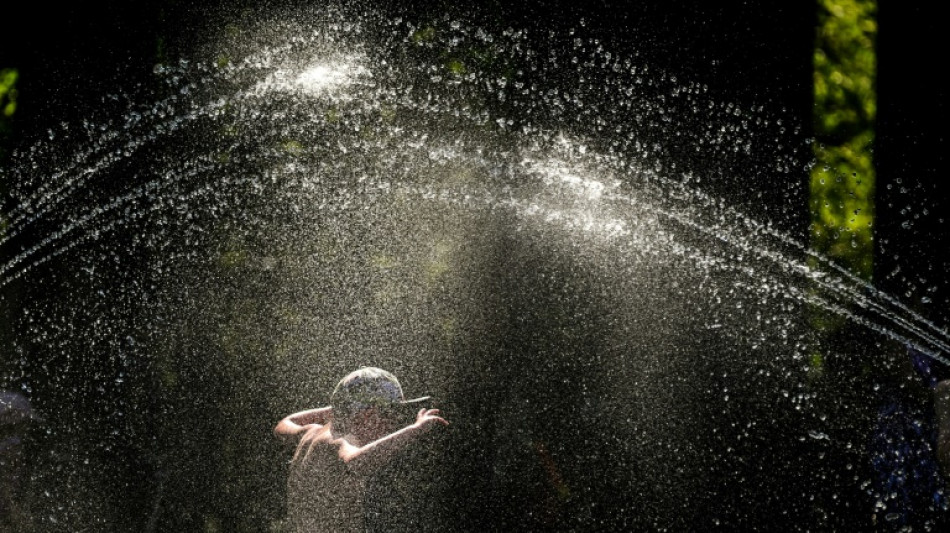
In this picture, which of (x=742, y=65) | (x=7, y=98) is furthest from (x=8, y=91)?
(x=742, y=65)

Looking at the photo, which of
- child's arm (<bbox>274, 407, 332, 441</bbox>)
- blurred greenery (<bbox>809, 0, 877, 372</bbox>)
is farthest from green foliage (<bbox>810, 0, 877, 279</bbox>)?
child's arm (<bbox>274, 407, 332, 441</bbox>)

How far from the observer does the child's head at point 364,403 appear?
289 cm

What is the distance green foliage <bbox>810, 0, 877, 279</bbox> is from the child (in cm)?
386

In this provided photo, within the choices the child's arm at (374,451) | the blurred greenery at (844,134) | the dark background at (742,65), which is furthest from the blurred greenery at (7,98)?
the blurred greenery at (844,134)

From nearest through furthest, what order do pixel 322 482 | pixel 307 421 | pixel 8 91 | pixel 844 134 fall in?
1. pixel 322 482
2. pixel 307 421
3. pixel 844 134
4. pixel 8 91

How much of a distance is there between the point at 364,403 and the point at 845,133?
A: 453 cm

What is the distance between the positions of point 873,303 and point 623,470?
2.58m

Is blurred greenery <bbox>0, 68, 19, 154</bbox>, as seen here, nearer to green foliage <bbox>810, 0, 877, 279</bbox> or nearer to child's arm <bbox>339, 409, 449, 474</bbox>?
child's arm <bbox>339, 409, 449, 474</bbox>

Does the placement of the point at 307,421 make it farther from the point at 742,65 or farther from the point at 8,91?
the point at 8,91

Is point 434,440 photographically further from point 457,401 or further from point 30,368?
point 30,368

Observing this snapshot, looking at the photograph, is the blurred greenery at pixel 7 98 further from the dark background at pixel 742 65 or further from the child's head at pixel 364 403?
the child's head at pixel 364 403

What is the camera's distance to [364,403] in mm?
2912

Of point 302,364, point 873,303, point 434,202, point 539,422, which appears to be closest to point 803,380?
point 873,303

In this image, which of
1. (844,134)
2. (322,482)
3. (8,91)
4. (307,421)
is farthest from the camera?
(8,91)
